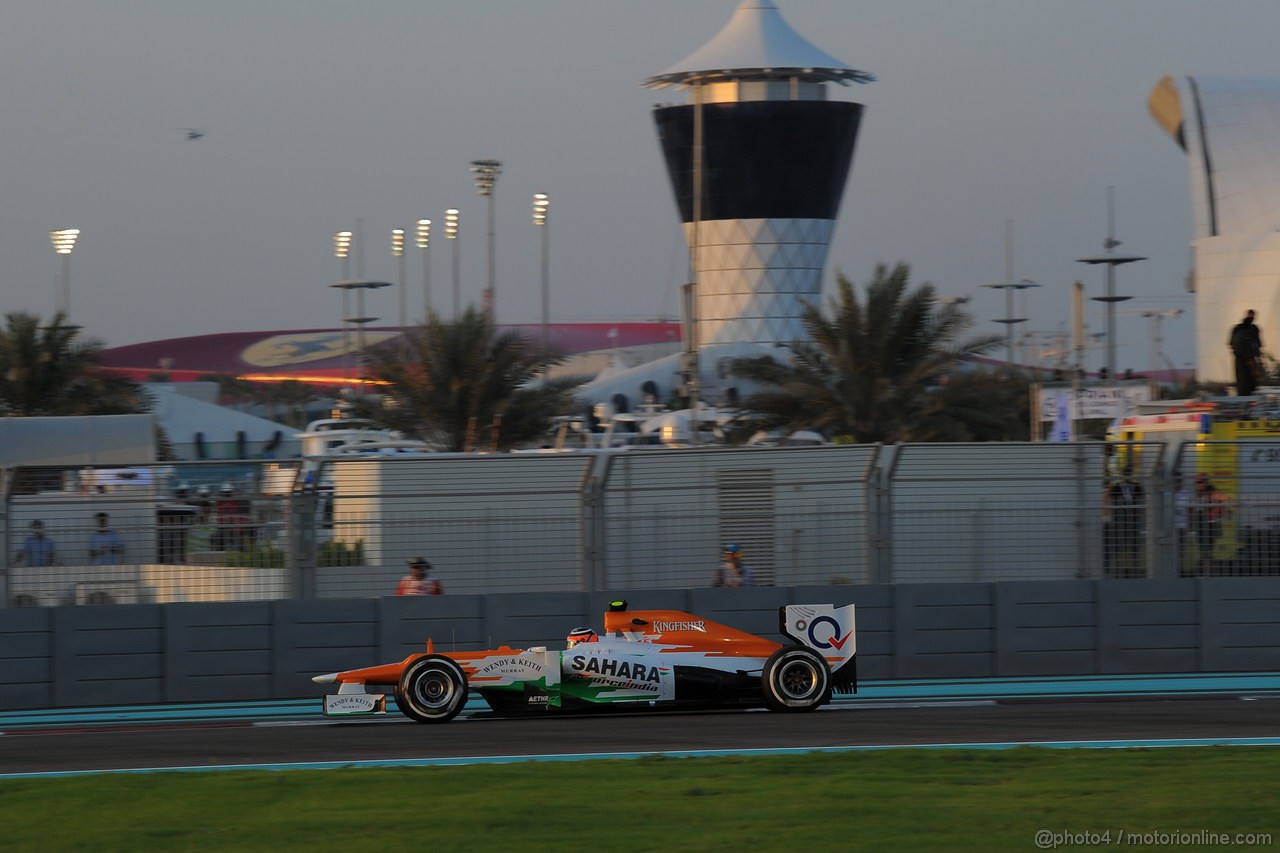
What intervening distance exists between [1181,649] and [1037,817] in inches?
349

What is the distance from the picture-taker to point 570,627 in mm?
14883

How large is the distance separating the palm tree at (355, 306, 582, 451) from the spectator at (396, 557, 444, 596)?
1827 cm

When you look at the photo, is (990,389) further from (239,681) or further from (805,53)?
(805,53)

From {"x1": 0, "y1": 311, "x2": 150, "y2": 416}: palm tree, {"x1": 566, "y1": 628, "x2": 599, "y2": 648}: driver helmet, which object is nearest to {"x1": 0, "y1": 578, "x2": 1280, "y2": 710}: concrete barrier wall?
{"x1": 566, "y1": 628, "x2": 599, "y2": 648}: driver helmet

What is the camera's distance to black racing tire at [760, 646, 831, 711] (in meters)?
12.1

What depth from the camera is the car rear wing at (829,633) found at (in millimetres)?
12273

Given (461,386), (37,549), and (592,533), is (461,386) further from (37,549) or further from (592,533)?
(37,549)

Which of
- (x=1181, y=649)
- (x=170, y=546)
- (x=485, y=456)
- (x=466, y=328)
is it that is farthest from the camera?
(x=466, y=328)

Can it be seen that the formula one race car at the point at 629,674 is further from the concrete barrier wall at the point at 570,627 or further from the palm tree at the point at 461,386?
the palm tree at the point at 461,386

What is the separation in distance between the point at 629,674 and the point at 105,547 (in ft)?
16.3

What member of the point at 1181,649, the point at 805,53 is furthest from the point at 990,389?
the point at 805,53

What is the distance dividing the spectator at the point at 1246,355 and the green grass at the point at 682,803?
611 inches

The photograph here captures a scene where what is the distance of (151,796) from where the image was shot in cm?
832

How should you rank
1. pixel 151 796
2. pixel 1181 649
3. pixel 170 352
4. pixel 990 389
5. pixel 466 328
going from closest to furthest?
pixel 151 796 < pixel 1181 649 < pixel 990 389 < pixel 466 328 < pixel 170 352
